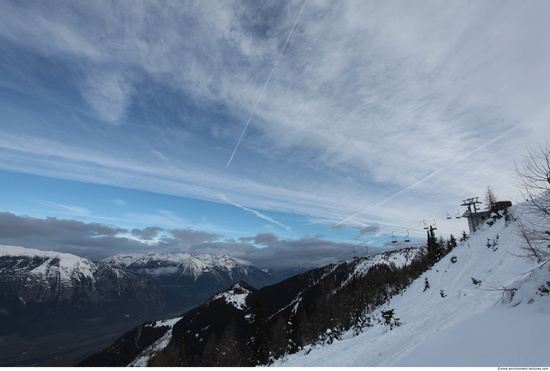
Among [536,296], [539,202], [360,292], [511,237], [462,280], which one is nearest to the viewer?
[536,296]

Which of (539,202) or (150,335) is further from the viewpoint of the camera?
(150,335)

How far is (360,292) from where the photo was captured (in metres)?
71.9

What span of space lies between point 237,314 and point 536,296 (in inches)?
7846

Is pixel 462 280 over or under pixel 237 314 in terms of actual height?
over

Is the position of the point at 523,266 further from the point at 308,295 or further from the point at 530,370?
the point at 308,295

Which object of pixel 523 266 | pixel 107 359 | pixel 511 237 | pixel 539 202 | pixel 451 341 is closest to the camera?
pixel 451 341

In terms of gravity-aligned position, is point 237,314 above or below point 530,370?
below

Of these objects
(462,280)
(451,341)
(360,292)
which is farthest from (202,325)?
(451,341)

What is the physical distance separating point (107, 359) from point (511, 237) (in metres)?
228

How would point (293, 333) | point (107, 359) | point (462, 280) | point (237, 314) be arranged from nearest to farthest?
1. point (462, 280)
2. point (293, 333)
3. point (107, 359)
4. point (237, 314)

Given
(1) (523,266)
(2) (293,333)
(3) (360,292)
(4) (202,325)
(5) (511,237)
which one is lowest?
(4) (202,325)

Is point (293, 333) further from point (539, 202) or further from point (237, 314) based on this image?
point (237, 314)

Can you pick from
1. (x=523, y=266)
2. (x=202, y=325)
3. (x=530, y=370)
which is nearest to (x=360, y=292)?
(x=523, y=266)

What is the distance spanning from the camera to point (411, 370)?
6680mm
